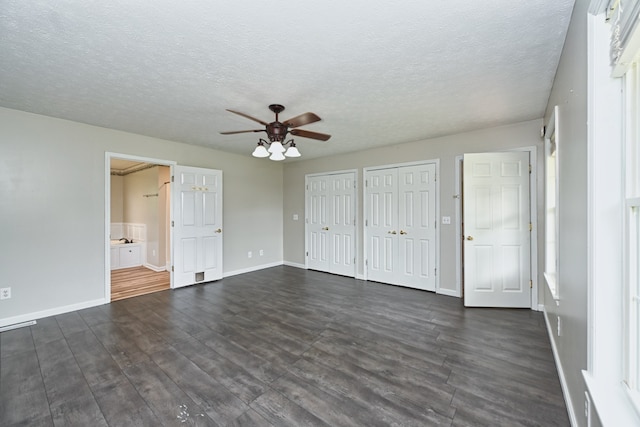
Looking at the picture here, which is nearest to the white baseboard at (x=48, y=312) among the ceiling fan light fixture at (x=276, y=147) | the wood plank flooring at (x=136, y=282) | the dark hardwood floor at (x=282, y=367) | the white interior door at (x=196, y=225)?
the dark hardwood floor at (x=282, y=367)

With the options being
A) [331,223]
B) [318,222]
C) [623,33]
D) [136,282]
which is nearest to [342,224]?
[331,223]

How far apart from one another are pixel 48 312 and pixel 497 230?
5827 mm

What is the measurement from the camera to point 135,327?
2.98m

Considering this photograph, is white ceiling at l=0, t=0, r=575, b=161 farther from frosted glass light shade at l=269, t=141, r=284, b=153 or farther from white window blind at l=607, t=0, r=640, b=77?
white window blind at l=607, t=0, r=640, b=77

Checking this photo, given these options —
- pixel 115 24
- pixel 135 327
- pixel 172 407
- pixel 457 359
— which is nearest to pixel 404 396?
pixel 457 359

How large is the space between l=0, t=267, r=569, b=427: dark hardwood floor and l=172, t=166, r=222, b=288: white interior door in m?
1.03

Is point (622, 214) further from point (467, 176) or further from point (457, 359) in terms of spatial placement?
point (467, 176)

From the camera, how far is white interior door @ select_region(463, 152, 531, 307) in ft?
11.4

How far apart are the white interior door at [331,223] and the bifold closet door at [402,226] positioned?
42cm

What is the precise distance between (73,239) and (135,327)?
1.61 metres

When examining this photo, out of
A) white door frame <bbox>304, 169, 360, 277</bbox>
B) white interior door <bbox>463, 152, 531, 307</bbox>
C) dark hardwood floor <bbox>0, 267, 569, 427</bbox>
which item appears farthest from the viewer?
white door frame <bbox>304, 169, 360, 277</bbox>

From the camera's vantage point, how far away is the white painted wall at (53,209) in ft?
10.2

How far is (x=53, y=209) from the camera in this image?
337 cm

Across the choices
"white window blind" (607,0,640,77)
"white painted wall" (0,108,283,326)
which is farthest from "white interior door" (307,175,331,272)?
"white window blind" (607,0,640,77)
